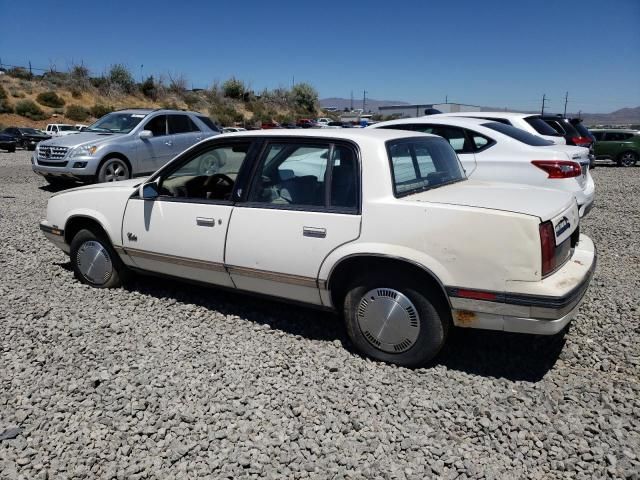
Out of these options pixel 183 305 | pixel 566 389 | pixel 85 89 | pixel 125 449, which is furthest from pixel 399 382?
pixel 85 89

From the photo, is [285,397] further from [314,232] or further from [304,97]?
[304,97]

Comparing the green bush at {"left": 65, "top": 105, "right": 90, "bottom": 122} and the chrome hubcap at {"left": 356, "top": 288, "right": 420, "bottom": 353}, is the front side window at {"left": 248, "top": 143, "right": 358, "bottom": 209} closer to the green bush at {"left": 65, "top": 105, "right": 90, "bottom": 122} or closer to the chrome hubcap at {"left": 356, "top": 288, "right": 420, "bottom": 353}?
the chrome hubcap at {"left": 356, "top": 288, "right": 420, "bottom": 353}

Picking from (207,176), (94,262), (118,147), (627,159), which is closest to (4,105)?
(118,147)

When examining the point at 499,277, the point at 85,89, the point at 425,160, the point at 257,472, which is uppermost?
the point at 85,89

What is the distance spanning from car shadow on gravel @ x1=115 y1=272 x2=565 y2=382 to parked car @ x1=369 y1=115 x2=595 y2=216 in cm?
247

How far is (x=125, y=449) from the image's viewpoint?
257cm

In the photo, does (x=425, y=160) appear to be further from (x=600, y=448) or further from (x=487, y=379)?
(x=600, y=448)

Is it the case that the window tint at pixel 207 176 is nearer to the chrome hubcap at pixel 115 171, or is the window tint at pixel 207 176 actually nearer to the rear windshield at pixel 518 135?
the rear windshield at pixel 518 135

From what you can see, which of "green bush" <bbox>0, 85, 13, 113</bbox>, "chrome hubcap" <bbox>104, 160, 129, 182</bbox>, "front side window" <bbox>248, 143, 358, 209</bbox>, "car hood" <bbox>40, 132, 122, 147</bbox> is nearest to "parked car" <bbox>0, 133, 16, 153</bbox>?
"green bush" <bbox>0, 85, 13, 113</bbox>

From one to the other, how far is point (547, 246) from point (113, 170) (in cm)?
930

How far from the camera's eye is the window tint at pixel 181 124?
37.3 feet

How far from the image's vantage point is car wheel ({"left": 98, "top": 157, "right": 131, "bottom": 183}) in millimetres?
10023

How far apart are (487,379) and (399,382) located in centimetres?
57

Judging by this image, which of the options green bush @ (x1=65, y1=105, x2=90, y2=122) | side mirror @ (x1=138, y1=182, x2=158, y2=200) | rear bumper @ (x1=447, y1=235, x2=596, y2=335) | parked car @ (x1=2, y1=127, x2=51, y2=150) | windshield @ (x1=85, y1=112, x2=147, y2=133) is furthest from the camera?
green bush @ (x1=65, y1=105, x2=90, y2=122)
